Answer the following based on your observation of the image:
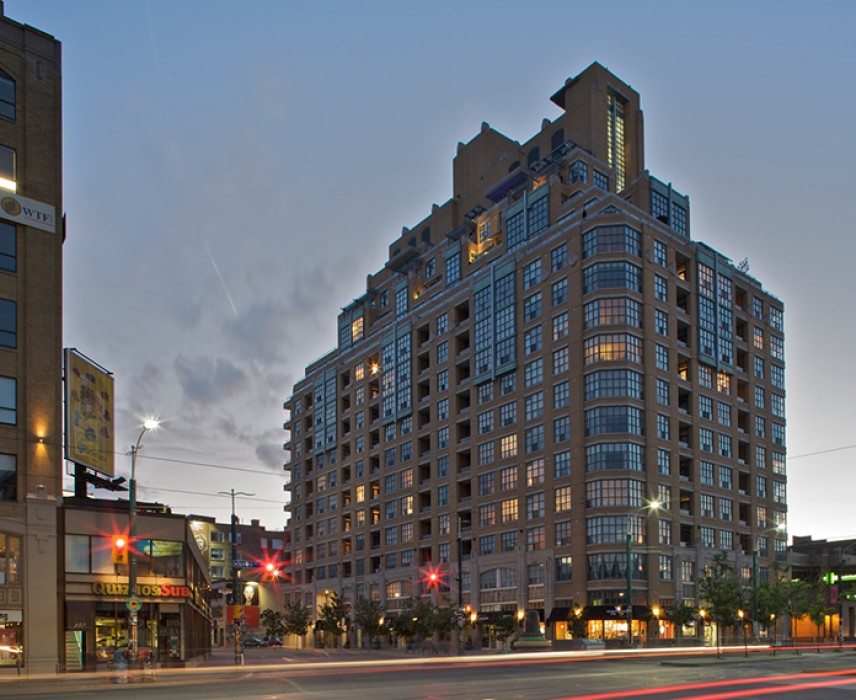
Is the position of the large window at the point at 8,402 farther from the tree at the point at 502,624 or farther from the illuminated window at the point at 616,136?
the illuminated window at the point at 616,136

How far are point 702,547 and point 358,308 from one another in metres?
68.8

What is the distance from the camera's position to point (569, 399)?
91.8m

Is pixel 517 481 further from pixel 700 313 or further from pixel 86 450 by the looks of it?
pixel 86 450

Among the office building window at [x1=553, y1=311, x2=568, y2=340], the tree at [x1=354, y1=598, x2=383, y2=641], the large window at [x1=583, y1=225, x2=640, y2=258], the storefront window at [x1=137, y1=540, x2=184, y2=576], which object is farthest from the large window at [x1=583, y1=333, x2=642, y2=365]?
the storefront window at [x1=137, y1=540, x2=184, y2=576]

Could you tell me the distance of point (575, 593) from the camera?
86.9 m

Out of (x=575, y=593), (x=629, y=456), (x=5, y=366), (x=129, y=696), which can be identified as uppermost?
(x=5, y=366)

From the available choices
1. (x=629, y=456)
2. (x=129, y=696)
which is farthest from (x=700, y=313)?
(x=129, y=696)

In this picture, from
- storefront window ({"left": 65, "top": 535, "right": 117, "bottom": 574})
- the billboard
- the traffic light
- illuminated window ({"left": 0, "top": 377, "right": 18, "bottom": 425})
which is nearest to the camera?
the traffic light

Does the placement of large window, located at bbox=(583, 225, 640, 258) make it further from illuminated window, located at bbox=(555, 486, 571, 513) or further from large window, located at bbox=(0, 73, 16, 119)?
large window, located at bbox=(0, 73, 16, 119)

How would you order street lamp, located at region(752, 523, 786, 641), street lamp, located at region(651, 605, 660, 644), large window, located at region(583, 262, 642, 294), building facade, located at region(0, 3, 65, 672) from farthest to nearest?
large window, located at region(583, 262, 642, 294) → street lamp, located at region(651, 605, 660, 644) → street lamp, located at region(752, 523, 786, 641) → building facade, located at region(0, 3, 65, 672)

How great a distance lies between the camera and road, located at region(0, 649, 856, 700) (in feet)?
91.1

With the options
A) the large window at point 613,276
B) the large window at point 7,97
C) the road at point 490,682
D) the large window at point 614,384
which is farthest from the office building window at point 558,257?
the large window at point 7,97

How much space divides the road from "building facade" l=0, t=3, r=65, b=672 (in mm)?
6554

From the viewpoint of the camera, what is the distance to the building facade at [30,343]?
4388cm
